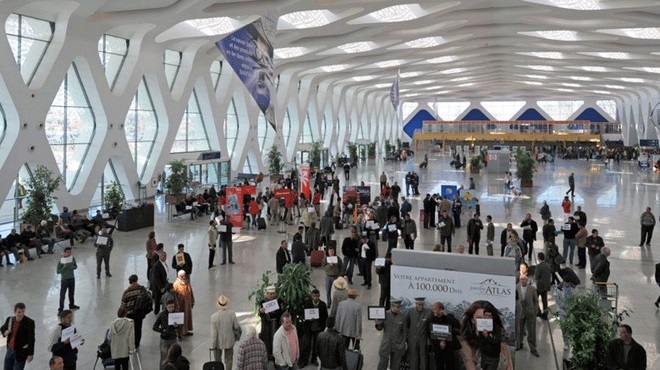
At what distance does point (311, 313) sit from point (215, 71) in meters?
24.6

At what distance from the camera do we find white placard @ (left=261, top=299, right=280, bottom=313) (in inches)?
269

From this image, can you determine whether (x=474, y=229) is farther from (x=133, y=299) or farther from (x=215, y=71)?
(x=215, y=71)

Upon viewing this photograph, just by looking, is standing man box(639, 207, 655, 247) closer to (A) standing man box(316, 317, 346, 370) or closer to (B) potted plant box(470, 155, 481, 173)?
(A) standing man box(316, 317, 346, 370)

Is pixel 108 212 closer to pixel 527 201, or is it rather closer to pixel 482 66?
pixel 527 201

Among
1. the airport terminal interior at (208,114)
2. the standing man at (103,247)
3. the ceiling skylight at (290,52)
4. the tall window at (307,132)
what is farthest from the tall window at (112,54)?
the tall window at (307,132)

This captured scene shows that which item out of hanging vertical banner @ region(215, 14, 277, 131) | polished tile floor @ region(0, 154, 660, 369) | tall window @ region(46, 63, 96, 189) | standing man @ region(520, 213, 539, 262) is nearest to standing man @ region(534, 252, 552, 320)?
polished tile floor @ region(0, 154, 660, 369)

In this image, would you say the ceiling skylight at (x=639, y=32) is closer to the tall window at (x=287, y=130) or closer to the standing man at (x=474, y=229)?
the tall window at (x=287, y=130)

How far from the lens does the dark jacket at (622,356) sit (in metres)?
5.60

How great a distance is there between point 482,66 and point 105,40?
111ft

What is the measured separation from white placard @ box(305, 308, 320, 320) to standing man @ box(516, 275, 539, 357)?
265cm

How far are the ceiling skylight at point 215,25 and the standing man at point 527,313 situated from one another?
18799 mm

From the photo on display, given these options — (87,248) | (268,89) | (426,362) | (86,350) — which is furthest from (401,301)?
(87,248)

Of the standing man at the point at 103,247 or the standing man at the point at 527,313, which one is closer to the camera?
the standing man at the point at 527,313

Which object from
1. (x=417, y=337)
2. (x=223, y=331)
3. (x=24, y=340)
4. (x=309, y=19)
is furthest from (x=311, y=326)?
(x=309, y=19)
